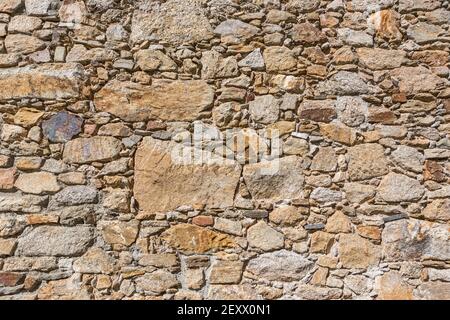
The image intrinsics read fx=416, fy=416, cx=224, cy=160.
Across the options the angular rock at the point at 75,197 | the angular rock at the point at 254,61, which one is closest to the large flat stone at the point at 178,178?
the angular rock at the point at 75,197

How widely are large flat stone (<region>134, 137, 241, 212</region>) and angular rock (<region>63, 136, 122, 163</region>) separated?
0.14 meters

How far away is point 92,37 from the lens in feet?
8.02

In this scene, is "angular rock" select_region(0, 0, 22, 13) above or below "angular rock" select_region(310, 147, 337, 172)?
above

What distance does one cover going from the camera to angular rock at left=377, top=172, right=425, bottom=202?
2336mm

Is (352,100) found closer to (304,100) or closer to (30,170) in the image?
(304,100)

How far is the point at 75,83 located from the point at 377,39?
1800 mm

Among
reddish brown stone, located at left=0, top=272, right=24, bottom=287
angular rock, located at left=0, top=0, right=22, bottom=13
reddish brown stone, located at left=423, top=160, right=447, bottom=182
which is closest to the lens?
reddish brown stone, located at left=0, top=272, right=24, bottom=287

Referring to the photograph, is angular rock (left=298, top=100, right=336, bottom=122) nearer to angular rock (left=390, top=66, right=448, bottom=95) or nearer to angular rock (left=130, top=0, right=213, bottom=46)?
angular rock (left=390, top=66, right=448, bottom=95)

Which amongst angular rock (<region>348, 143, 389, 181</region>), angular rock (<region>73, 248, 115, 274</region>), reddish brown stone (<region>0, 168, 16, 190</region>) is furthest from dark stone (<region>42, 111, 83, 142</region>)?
angular rock (<region>348, 143, 389, 181</region>)

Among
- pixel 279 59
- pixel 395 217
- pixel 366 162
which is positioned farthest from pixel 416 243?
pixel 279 59

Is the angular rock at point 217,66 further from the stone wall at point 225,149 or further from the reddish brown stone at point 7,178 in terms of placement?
the reddish brown stone at point 7,178

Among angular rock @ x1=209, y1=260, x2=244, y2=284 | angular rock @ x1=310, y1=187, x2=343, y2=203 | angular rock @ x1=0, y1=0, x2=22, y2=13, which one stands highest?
angular rock @ x1=0, y1=0, x2=22, y2=13

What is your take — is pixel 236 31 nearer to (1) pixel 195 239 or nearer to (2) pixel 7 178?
(1) pixel 195 239

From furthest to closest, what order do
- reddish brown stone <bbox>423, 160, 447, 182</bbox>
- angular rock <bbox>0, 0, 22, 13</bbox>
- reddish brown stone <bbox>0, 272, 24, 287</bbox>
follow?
angular rock <bbox>0, 0, 22, 13</bbox> < reddish brown stone <bbox>423, 160, 447, 182</bbox> < reddish brown stone <bbox>0, 272, 24, 287</bbox>
